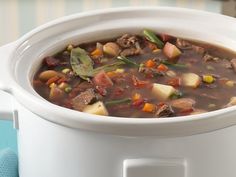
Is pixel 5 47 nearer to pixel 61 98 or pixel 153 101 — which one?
pixel 61 98

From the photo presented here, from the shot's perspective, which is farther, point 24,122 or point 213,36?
point 213,36

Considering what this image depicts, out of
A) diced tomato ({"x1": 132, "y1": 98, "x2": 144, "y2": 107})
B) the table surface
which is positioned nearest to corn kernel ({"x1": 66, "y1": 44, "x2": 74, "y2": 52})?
diced tomato ({"x1": 132, "y1": 98, "x2": 144, "y2": 107})

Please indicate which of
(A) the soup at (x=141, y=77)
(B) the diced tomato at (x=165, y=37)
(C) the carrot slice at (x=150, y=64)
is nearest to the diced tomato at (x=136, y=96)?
(A) the soup at (x=141, y=77)

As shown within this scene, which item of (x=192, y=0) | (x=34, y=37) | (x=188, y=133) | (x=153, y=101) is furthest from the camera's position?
(x=192, y=0)

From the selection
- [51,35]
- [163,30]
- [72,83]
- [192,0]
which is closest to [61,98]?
[72,83]

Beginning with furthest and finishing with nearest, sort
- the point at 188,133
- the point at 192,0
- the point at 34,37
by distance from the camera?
the point at 192,0, the point at 34,37, the point at 188,133

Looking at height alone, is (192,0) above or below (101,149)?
below
